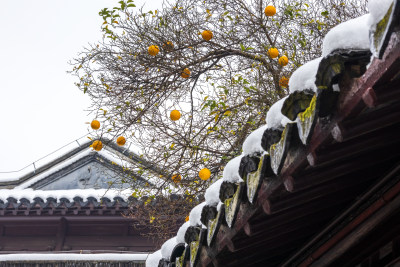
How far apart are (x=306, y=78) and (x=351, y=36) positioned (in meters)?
0.23

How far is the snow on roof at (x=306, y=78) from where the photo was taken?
1599 mm

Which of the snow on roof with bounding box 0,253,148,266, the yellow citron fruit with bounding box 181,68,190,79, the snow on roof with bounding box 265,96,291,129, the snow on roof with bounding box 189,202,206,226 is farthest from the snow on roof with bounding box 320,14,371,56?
the snow on roof with bounding box 0,253,148,266

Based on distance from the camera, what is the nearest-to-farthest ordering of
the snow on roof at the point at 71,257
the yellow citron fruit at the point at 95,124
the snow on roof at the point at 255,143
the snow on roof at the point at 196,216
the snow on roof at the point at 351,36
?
the snow on roof at the point at 351,36 < the snow on roof at the point at 255,143 < the snow on roof at the point at 196,216 < the yellow citron fruit at the point at 95,124 < the snow on roof at the point at 71,257

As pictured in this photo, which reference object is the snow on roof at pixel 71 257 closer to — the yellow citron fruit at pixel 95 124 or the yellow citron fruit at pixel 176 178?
the yellow citron fruit at pixel 176 178

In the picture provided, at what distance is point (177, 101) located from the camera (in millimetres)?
A: 6234

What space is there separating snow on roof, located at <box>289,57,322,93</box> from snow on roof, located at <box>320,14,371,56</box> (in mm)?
85

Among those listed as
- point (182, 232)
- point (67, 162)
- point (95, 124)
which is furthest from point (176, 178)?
point (67, 162)

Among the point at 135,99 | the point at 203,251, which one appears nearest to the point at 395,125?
the point at 203,251

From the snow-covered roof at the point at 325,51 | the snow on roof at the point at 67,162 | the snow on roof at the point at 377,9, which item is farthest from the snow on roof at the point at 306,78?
the snow on roof at the point at 67,162

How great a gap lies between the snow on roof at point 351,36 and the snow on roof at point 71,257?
6.91 metres

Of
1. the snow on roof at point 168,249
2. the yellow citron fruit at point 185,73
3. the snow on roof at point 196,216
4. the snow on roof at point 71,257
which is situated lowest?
the snow on roof at point 196,216

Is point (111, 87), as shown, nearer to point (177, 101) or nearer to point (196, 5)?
point (177, 101)

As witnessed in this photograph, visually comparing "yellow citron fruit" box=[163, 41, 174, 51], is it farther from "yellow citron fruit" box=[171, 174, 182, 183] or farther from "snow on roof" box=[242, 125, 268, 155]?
"snow on roof" box=[242, 125, 268, 155]

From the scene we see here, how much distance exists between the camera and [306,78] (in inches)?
64.9
